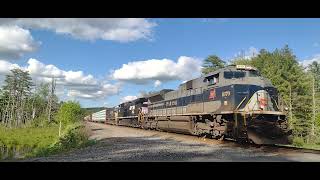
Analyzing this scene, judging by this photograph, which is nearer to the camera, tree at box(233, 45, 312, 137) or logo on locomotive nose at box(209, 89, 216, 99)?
logo on locomotive nose at box(209, 89, 216, 99)

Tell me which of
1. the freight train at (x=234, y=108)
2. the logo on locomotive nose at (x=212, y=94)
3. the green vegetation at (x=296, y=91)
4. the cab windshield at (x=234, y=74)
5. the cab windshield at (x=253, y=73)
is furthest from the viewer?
the green vegetation at (x=296, y=91)

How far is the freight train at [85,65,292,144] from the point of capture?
1522 centimetres

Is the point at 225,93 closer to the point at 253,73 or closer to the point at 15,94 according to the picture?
the point at 253,73

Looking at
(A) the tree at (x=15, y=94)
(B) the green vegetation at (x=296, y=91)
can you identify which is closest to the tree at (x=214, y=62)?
(B) the green vegetation at (x=296, y=91)

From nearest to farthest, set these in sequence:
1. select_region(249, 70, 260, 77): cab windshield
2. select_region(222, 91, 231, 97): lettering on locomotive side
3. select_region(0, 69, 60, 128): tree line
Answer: select_region(222, 91, 231, 97): lettering on locomotive side
select_region(249, 70, 260, 77): cab windshield
select_region(0, 69, 60, 128): tree line

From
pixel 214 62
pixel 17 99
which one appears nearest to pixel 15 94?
pixel 17 99

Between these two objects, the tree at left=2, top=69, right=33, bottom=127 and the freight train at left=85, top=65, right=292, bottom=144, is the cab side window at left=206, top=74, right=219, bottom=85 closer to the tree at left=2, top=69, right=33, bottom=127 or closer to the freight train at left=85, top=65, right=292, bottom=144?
the freight train at left=85, top=65, right=292, bottom=144

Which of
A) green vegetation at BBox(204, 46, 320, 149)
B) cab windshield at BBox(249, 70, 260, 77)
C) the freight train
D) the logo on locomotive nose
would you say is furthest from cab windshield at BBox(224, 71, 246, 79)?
green vegetation at BBox(204, 46, 320, 149)

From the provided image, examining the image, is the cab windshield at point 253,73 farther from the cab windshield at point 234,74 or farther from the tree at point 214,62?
the tree at point 214,62

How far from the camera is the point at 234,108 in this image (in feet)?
54.5

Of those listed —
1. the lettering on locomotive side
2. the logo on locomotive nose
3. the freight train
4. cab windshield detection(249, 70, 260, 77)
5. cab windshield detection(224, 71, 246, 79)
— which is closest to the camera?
the freight train

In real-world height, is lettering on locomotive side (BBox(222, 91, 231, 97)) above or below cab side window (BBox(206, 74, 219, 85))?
below

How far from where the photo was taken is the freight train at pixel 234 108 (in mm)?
15219
